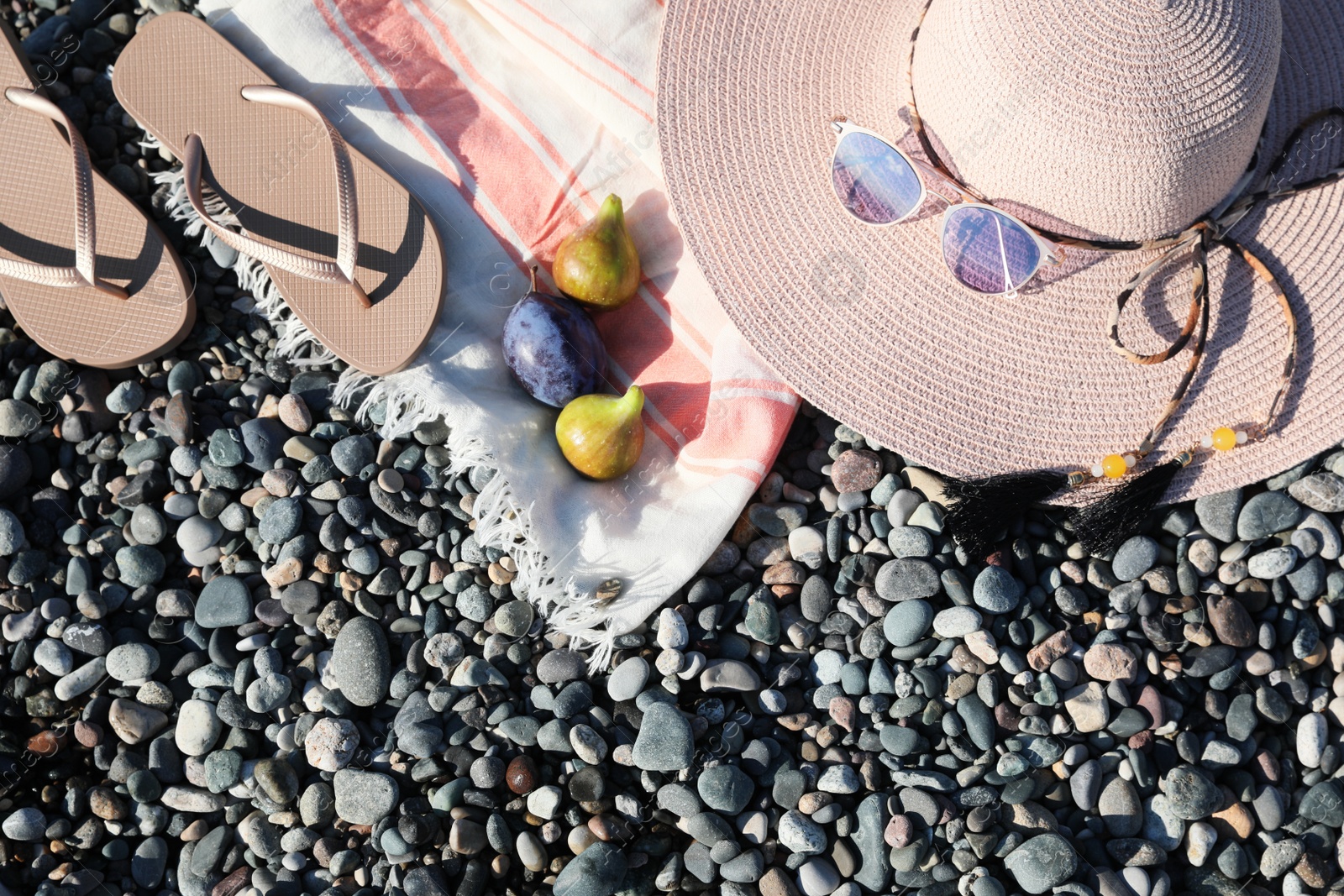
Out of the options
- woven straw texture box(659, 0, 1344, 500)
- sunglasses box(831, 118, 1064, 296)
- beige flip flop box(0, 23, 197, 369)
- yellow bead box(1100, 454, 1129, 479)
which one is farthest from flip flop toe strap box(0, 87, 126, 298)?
yellow bead box(1100, 454, 1129, 479)

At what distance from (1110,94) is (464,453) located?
4.81 ft

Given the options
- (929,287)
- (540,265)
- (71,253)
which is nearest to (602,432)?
(540,265)

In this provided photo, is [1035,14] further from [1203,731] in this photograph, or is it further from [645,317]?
[1203,731]

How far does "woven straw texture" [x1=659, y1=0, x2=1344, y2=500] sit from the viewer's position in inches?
74.0

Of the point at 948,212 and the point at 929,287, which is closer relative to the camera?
the point at 948,212

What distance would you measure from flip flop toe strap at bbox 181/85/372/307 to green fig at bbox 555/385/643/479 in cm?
60

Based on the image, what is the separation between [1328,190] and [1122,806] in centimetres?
133

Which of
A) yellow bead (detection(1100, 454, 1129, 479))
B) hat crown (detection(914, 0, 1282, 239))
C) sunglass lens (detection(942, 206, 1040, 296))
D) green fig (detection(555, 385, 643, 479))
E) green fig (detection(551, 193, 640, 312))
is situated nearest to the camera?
hat crown (detection(914, 0, 1282, 239))

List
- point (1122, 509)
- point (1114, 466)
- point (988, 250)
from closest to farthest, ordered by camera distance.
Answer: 1. point (988, 250)
2. point (1114, 466)
3. point (1122, 509)

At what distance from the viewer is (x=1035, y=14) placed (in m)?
1.59

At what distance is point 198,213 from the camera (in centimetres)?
222

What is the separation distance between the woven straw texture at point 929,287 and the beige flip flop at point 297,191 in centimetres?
74

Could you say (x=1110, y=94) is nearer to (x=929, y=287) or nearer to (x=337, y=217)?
(x=929, y=287)

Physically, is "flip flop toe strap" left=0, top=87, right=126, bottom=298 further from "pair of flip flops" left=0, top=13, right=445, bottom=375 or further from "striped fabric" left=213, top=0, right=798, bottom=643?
"striped fabric" left=213, top=0, right=798, bottom=643
